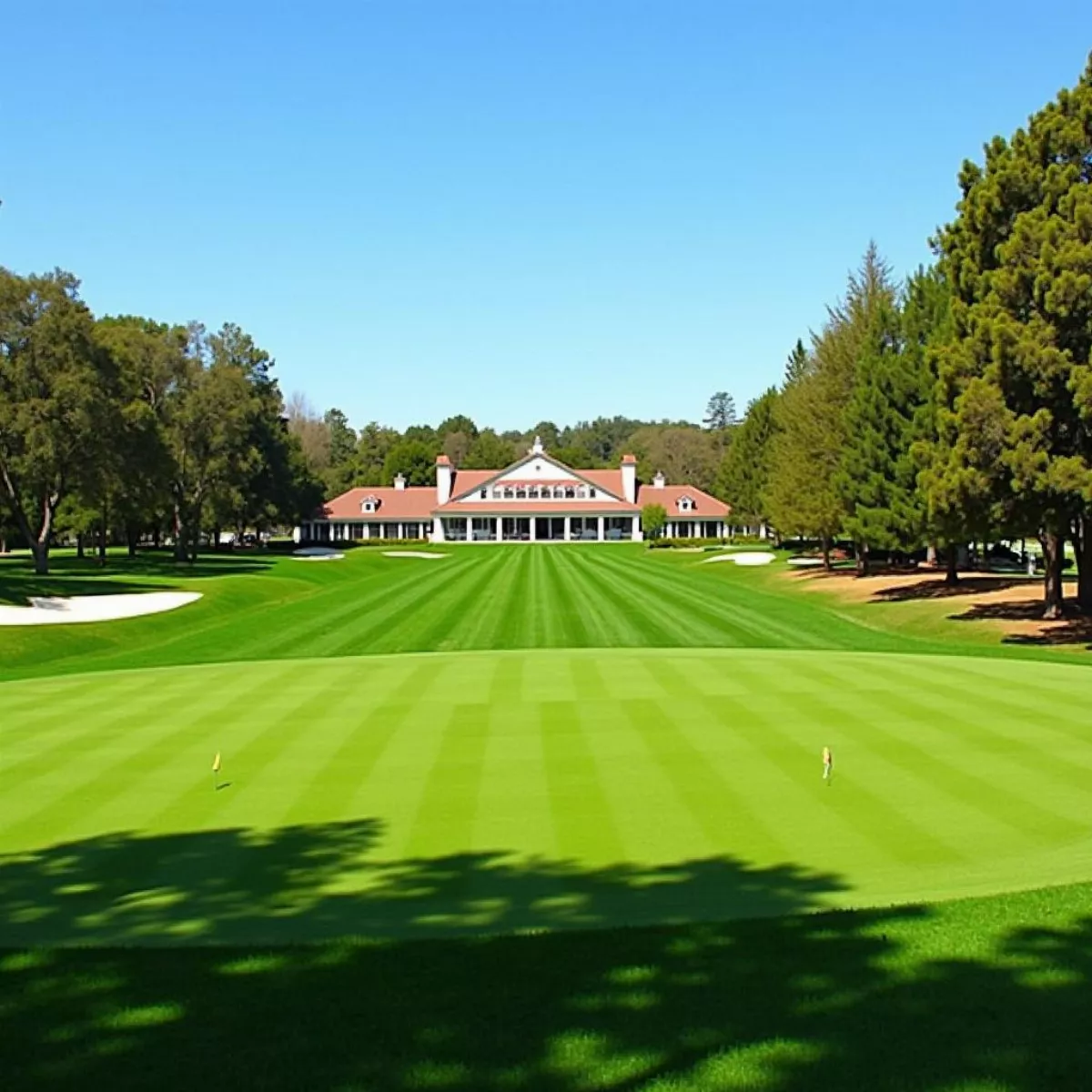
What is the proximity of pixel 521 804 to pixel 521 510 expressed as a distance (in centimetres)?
11131

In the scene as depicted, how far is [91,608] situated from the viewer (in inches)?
1491

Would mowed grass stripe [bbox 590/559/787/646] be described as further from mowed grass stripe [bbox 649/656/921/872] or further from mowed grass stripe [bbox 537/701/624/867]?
mowed grass stripe [bbox 537/701/624/867]

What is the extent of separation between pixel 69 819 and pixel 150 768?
6.40 feet

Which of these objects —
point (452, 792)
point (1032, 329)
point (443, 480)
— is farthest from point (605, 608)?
point (443, 480)

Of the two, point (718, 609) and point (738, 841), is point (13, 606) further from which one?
point (738, 841)

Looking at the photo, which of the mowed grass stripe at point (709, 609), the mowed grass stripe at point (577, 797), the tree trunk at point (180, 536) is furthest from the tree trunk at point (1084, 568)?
the tree trunk at point (180, 536)

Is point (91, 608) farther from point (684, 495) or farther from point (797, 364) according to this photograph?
point (684, 495)

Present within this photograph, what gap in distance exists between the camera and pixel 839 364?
54.4m

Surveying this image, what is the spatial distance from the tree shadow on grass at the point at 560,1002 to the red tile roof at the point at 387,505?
11706 centimetres

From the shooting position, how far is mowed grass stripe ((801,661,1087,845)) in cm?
997

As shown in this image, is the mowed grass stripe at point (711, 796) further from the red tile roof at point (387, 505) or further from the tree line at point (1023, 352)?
the red tile roof at point (387, 505)

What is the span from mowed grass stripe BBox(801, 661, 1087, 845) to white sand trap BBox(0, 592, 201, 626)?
25.7 meters

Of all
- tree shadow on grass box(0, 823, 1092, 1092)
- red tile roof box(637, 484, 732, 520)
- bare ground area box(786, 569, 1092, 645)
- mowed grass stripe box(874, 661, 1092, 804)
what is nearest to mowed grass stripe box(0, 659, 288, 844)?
tree shadow on grass box(0, 823, 1092, 1092)

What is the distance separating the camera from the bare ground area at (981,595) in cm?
3159
